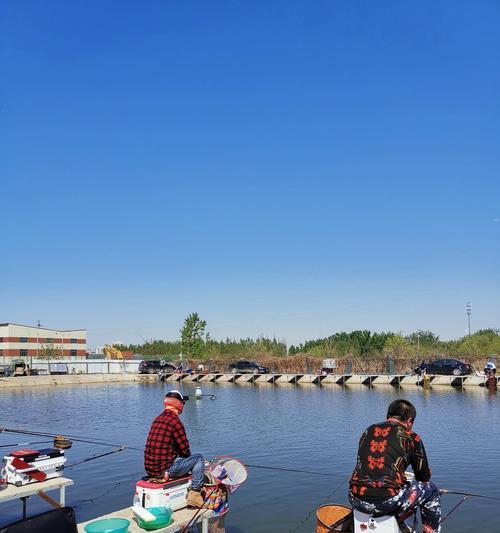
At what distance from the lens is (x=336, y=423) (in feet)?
74.7

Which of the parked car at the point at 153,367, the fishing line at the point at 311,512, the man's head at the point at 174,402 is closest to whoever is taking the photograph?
the man's head at the point at 174,402

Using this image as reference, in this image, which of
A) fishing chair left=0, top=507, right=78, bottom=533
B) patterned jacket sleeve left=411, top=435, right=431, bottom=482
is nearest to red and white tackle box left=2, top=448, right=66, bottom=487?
fishing chair left=0, top=507, right=78, bottom=533

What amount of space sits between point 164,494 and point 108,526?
1132 mm

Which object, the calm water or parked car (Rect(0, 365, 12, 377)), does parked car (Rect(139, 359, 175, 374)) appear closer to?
parked car (Rect(0, 365, 12, 377))

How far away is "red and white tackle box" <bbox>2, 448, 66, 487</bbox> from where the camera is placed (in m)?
8.59

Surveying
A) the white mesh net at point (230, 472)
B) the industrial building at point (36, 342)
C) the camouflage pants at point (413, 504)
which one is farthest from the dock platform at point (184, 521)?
the industrial building at point (36, 342)

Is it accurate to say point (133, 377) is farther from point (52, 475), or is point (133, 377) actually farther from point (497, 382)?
point (52, 475)

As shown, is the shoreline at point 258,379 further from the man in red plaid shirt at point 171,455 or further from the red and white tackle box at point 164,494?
the red and white tackle box at point 164,494

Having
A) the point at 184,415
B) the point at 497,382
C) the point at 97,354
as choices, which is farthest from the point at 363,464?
the point at 97,354

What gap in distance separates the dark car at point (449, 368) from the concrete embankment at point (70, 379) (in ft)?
81.6

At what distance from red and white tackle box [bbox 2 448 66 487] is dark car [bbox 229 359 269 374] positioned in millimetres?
44325

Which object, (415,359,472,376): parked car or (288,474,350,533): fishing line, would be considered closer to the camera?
Result: (288,474,350,533): fishing line

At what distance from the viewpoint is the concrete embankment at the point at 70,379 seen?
47469mm

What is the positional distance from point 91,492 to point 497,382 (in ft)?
105
